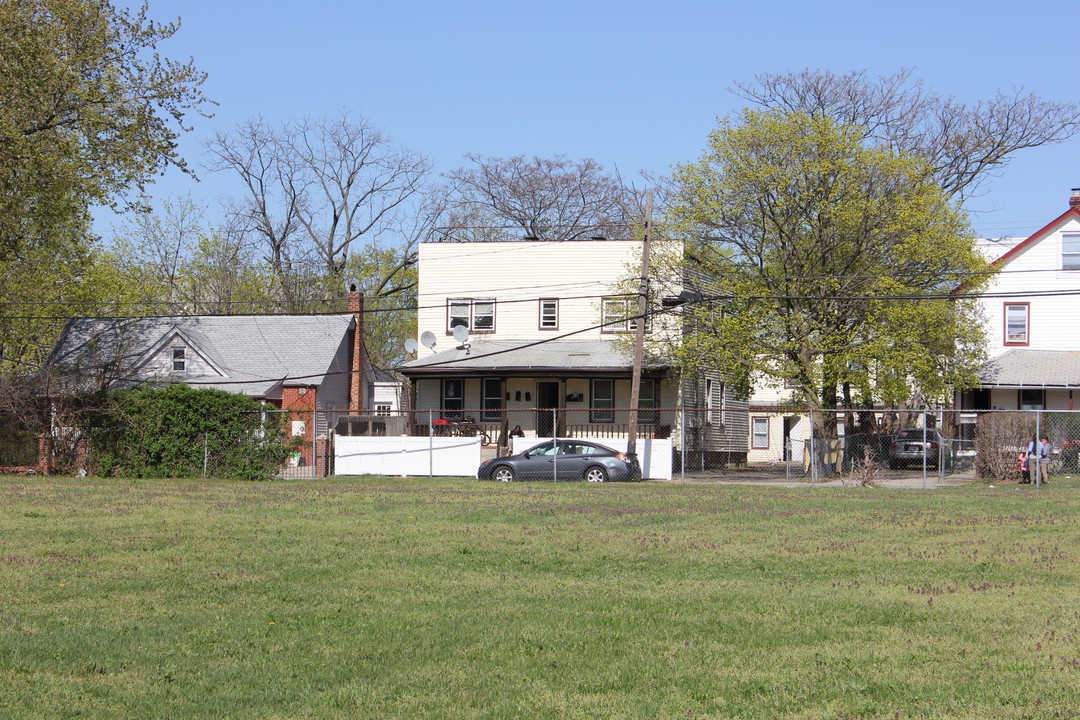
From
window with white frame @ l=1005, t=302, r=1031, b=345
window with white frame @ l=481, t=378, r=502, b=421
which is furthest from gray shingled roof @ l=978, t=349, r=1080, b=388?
window with white frame @ l=481, t=378, r=502, b=421

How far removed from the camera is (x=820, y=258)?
37.9 meters

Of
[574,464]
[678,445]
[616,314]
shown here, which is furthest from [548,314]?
[574,464]

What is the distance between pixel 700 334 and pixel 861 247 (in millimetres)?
5839

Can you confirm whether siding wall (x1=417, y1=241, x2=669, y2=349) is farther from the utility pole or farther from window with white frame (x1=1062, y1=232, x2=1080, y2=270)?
window with white frame (x1=1062, y1=232, x2=1080, y2=270)

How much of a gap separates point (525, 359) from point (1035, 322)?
20.0 meters

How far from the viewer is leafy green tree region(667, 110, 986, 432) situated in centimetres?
3666

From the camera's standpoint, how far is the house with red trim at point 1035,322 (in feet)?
143

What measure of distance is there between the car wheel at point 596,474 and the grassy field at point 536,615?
12.0m

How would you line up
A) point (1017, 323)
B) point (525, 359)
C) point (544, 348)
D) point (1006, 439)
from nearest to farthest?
point (1006, 439) < point (525, 359) < point (544, 348) < point (1017, 323)

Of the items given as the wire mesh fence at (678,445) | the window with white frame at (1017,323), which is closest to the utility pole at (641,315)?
the wire mesh fence at (678,445)

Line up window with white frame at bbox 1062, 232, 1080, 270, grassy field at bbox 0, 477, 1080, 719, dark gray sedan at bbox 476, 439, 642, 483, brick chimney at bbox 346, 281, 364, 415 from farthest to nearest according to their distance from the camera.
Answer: brick chimney at bbox 346, 281, 364, 415
window with white frame at bbox 1062, 232, 1080, 270
dark gray sedan at bbox 476, 439, 642, 483
grassy field at bbox 0, 477, 1080, 719

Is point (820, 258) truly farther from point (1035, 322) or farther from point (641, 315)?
point (1035, 322)

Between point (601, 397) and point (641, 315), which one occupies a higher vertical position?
point (641, 315)

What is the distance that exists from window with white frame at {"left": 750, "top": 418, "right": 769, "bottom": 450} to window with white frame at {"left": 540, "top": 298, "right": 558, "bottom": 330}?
1516 centimetres
